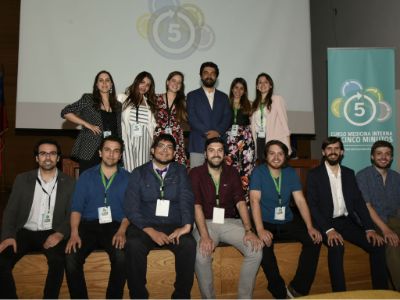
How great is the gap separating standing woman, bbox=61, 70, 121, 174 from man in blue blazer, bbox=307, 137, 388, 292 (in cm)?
179

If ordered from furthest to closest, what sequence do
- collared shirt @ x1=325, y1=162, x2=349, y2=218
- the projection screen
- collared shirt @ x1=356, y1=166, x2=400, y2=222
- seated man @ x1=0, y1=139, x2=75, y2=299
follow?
1. the projection screen
2. collared shirt @ x1=356, y1=166, x2=400, y2=222
3. collared shirt @ x1=325, y1=162, x2=349, y2=218
4. seated man @ x1=0, y1=139, x2=75, y2=299

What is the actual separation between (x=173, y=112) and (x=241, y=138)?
709mm

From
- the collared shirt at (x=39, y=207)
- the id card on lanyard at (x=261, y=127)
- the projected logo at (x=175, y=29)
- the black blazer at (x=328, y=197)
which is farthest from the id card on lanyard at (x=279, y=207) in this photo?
the projected logo at (x=175, y=29)

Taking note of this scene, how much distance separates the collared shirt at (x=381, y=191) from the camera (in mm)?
3221

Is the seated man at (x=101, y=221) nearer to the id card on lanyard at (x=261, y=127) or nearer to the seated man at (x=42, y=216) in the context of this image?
the seated man at (x=42, y=216)

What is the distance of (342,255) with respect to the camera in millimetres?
2773

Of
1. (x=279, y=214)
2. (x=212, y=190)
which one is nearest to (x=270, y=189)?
(x=279, y=214)

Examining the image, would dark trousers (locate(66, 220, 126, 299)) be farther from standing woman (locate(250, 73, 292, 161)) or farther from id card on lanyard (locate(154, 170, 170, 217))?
standing woman (locate(250, 73, 292, 161))

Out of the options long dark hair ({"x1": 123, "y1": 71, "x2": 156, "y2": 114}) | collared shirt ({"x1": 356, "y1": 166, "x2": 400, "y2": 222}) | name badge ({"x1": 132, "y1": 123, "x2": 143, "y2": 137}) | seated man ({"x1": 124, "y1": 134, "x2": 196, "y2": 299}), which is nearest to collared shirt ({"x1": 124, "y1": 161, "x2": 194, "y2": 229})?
seated man ({"x1": 124, "y1": 134, "x2": 196, "y2": 299})

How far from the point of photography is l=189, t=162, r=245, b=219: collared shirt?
9.49ft

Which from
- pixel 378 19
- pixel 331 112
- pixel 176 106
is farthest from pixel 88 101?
pixel 378 19

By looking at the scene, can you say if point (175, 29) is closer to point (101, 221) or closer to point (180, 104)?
point (180, 104)

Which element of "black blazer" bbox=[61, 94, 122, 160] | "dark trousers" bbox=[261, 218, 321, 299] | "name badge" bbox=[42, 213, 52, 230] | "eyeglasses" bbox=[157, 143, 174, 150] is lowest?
"dark trousers" bbox=[261, 218, 321, 299]

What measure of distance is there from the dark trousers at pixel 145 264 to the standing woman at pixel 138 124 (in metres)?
1.01
